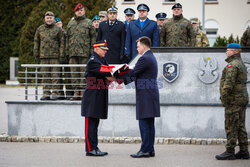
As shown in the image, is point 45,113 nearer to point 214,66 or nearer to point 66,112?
point 66,112

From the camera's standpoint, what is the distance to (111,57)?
10.8 meters

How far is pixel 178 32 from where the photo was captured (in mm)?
10859

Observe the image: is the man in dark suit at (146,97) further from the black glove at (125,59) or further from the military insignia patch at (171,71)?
the black glove at (125,59)

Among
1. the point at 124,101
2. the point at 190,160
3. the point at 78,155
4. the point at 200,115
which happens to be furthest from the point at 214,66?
the point at 78,155

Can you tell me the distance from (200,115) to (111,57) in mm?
2650

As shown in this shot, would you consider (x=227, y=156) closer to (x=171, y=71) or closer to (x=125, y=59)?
(x=171, y=71)

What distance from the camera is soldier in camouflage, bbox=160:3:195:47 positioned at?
35.7 ft

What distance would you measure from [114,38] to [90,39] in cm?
75

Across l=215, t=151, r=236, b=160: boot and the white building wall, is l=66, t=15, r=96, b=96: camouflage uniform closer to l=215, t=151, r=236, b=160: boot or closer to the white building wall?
l=215, t=151, r=236, b=160: boot

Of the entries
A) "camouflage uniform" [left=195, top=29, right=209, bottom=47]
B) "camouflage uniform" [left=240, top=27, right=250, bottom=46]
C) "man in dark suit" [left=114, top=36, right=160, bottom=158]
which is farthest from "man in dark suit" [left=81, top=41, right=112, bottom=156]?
"camouflage uniform" [left=195, top=29, right=209, bottom=47]

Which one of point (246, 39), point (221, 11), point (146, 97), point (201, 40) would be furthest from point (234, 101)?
point (221, 11)

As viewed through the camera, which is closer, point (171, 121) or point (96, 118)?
point (96, 118)

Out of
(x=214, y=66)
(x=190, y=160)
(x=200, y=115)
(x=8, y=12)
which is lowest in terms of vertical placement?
(x=190, y=160)

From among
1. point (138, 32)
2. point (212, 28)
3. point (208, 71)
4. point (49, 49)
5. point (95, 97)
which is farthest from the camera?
point (212, 28)
